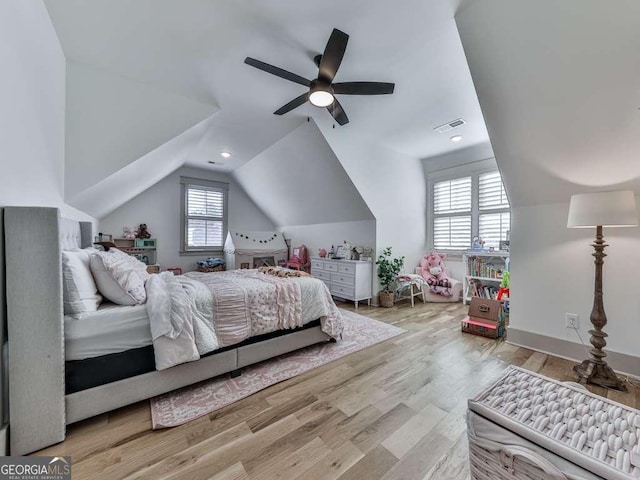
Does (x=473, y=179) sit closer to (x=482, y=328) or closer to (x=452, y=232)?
(x=452, y=232)

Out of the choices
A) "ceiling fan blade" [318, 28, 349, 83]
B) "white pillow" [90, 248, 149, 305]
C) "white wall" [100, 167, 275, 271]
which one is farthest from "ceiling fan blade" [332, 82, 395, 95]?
"white wall" [100, 167, 275, 271]

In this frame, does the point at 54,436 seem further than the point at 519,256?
No

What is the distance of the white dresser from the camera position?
4.24m

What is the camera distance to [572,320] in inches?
97.5

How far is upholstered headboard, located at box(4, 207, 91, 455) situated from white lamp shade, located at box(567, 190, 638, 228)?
3.55 m

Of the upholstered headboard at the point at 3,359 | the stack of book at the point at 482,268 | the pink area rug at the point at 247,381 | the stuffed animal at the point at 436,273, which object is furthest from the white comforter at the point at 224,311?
the stack of book at the point at 482,268

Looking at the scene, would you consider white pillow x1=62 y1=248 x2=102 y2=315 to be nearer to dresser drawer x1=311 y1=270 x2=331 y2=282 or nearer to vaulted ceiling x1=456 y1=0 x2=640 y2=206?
vaulted ceiling x1=456 y1=0 x2=640 y2=206

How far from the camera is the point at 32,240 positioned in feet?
4.36

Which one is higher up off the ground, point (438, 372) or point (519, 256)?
point (519, 256)

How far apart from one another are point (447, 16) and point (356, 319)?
3282mm

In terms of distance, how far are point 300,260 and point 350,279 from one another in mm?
1651

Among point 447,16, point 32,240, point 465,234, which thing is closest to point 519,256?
point 465,234

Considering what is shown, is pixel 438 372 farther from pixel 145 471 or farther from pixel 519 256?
pixel 145 471

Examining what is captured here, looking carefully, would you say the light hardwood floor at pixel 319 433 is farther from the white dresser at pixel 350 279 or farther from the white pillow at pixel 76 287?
the white dresser at pixel 350 279
